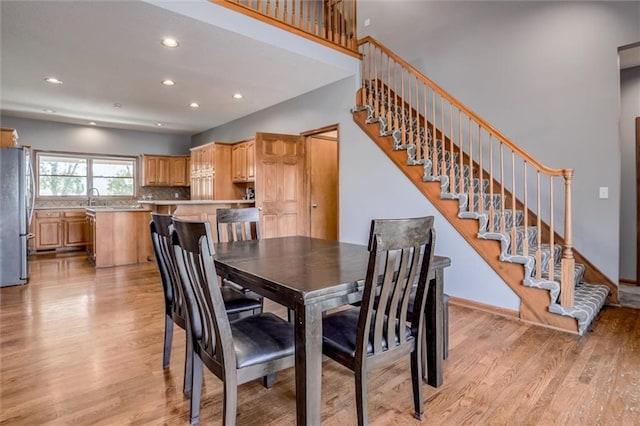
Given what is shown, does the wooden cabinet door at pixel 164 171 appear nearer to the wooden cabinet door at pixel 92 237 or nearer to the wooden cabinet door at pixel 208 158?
the wooden cabinet door at pixel 208 158

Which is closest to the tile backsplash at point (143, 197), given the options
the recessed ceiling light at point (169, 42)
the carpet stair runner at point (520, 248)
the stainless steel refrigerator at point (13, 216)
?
the stainless steel refrigerator at point (13, 216)

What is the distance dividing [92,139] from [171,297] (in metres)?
7.06

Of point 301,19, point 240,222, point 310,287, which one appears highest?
point 301,19

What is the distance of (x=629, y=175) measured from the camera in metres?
4.08

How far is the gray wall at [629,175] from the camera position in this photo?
4.04 metres

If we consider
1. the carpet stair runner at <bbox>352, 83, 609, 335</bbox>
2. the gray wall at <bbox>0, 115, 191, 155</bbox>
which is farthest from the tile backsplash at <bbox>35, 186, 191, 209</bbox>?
the carpet stair runner at <bbox>352, 83, 609, 335</bbox>

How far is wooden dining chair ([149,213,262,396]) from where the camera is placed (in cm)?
181

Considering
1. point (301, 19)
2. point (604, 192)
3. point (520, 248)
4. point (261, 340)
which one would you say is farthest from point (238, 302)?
point (604, 192)

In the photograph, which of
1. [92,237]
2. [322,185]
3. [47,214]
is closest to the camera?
[92,237]

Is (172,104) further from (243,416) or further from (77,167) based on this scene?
(243,416)

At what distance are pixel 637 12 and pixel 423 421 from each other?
14.0ft

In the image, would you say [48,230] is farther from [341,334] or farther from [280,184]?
[341,334]

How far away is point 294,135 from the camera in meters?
5.35

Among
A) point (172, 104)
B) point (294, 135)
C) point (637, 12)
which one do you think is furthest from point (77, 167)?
point (637, 12)
